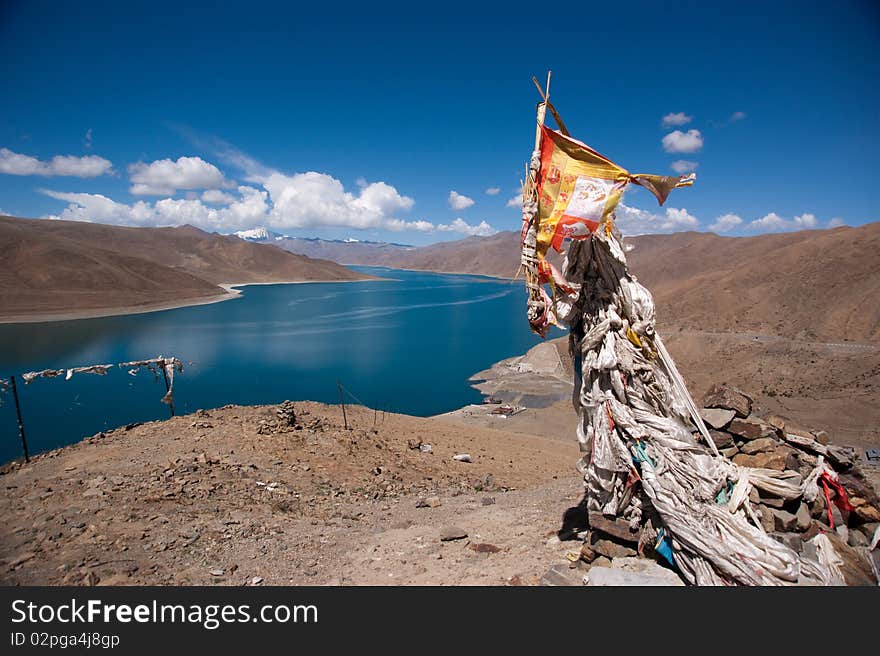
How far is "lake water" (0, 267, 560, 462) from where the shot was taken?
27812 mm

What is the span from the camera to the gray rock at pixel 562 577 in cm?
454

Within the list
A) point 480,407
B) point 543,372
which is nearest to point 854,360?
point 543,372

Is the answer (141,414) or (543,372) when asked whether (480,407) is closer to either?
(543,372)

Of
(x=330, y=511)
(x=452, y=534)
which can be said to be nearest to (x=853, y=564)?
(x=452, y=534)

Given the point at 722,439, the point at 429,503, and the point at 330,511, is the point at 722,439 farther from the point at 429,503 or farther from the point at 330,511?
the point at 330,511

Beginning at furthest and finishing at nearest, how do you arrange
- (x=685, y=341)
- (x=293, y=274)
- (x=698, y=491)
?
(x=293, y=274), (x=685, y=341), (x=698, y=491)

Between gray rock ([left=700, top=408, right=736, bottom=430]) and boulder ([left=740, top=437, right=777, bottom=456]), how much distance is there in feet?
1.22

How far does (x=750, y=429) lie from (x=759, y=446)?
1.01ft

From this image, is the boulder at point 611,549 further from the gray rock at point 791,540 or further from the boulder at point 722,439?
the boulder at point 722,439

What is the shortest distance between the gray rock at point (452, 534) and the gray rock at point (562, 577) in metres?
1.87

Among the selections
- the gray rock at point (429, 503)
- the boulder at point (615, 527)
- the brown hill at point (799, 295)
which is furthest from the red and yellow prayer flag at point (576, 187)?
the brown hill at point (799, 295)

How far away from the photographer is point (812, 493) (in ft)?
17.7
